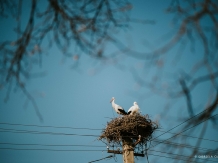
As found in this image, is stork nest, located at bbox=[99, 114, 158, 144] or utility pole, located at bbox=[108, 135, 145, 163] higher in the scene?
stork nest, located at bbox=[99, 114, 158, 144]

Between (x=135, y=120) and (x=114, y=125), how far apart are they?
852 millimetres

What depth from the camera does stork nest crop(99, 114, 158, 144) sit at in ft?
22.3

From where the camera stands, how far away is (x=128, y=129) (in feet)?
22.3

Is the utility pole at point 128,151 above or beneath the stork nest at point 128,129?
beneath

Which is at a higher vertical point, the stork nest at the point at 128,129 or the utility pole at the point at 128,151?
the stork nest at the point at 128,129

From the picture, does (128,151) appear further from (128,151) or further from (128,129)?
(128,129)

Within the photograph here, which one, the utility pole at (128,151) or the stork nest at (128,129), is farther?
the stork nest at (128,129)

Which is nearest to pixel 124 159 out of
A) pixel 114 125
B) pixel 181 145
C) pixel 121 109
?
pixel 114 125

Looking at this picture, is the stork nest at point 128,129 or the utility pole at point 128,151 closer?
the utility pole at point 128,151

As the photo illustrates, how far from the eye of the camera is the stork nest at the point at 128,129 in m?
6.79

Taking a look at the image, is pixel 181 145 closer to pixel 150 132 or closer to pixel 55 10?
pixel 55 10

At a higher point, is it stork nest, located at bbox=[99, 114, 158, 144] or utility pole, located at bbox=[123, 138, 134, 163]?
stork nest, located at bbox=[99, 114, 158, 144]

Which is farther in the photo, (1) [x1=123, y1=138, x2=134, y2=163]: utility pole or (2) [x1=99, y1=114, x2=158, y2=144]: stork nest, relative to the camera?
(2) [x1=99, y1=114, x2=158, y2=144]: stork nest

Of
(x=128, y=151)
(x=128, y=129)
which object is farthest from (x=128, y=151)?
Answer: (x=128, y=129)
